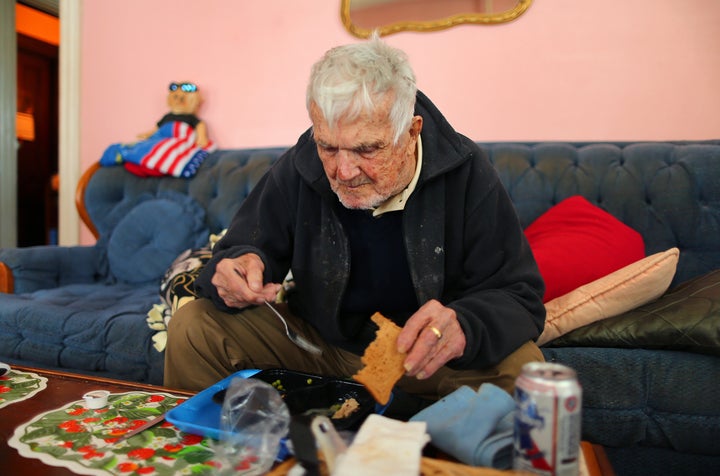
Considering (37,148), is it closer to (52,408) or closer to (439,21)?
(439,21)

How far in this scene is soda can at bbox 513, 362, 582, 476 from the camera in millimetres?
715

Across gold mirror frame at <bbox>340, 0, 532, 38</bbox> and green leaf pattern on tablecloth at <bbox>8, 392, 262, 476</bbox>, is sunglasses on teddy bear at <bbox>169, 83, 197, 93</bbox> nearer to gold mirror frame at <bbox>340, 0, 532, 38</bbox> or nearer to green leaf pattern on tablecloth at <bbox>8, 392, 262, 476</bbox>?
gold mirror frame at <bbox>340, 0, 532, 38</bbox>

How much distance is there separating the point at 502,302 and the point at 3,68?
455 centimetres

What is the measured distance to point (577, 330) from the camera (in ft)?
5.21

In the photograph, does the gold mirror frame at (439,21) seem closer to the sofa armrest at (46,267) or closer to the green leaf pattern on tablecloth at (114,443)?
the sofa armrest at (46,267)

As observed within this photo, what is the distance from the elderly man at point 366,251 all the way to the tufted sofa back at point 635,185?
32.1 inches

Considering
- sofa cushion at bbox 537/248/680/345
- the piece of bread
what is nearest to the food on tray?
the piece of bread

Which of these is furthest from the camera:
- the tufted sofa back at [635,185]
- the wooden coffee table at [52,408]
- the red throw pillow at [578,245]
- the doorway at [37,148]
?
the doorway at [37,148]

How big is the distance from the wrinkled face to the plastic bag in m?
0.51

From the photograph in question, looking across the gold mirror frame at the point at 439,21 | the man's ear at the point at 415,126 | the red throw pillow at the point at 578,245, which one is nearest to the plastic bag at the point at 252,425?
the man's ear at the point at 415,126

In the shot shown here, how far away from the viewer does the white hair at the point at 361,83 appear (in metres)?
1.21

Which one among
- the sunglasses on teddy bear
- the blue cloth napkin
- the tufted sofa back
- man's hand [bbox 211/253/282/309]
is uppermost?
the sunglasses on teddy bear

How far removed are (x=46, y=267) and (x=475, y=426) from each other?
7.50ft

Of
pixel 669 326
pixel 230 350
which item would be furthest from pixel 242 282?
pixel 669 326
